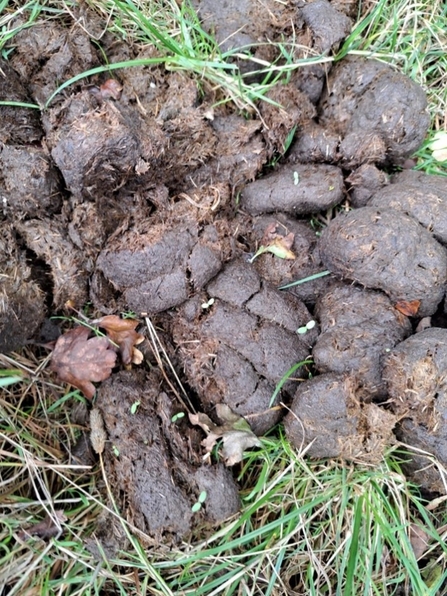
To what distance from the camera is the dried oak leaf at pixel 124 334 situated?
2988mm

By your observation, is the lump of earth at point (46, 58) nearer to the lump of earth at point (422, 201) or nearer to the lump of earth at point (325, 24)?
the lump of earth at point (325, 24)

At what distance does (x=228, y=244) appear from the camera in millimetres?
2939

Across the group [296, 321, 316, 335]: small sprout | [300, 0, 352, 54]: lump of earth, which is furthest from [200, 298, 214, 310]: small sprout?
[300, 0, 352, 54]: lump of earth

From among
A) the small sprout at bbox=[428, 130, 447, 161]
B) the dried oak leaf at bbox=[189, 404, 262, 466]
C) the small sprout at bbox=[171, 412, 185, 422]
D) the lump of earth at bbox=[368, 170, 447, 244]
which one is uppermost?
the small sprout at bbox=[428, 130, 447, 161]

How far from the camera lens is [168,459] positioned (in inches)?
108

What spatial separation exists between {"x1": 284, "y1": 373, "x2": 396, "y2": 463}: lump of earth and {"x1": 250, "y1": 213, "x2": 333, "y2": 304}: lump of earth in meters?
0.56

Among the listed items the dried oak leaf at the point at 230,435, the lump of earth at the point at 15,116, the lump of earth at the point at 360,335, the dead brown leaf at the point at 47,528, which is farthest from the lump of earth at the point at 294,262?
the dead brown leaf at the point at 47,528

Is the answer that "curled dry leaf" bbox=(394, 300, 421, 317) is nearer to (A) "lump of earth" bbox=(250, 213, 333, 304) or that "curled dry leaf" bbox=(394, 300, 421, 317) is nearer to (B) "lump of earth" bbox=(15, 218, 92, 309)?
(A) "lump of earth" bbox=(250, 213, 333, 304)

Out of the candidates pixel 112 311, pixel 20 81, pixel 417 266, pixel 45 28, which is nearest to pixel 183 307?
pixel 112 311

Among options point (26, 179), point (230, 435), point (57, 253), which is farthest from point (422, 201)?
point (26, 179)

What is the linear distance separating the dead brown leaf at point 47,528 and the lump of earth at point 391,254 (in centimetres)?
208

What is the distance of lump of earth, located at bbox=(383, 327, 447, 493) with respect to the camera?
255 cm

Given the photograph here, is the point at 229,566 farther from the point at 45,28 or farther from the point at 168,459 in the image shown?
the point at 45,28

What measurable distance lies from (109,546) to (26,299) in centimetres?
142
